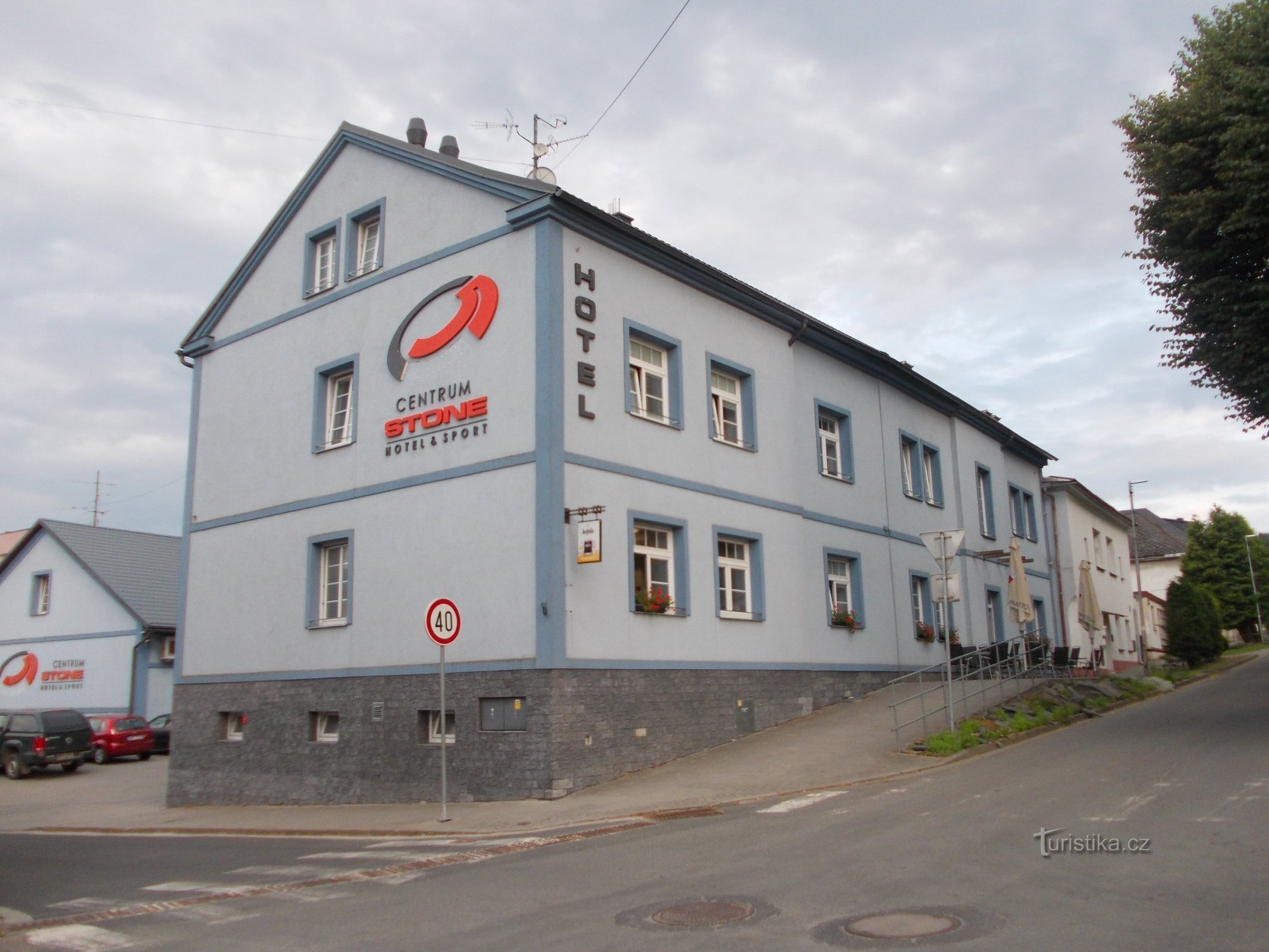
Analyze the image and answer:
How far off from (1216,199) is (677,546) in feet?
29.8

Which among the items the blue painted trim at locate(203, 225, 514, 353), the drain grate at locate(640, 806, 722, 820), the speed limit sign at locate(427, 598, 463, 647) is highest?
the blue painted trim at locate(203, 225, 514, 353)

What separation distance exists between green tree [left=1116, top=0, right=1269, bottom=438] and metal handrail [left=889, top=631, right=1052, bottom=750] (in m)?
6.13

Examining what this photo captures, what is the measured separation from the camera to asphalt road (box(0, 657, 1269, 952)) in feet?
20.7

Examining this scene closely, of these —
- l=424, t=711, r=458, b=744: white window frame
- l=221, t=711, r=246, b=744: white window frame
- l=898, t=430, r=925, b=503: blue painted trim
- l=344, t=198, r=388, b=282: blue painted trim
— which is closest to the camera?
l=424, t=711, r=458, b=744: white window frame

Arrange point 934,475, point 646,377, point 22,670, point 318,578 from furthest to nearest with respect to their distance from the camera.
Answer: point 22,670, point 934,475, point 318,578, point 646,377

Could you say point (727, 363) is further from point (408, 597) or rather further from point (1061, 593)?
point (1061, 593)

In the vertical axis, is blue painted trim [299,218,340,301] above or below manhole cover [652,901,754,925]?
above

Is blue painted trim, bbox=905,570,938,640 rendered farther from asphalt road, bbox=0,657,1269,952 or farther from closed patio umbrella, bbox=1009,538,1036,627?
asphalt road, bbox=0,657,1269,952

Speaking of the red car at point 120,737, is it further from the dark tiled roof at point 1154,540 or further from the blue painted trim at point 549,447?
the dark tiled roof at point 1154,540

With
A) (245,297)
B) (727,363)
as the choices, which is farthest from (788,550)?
(245,297)

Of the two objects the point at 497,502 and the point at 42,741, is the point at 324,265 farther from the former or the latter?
the point at 42,741

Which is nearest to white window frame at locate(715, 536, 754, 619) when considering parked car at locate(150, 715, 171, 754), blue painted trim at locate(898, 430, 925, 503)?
blue painted trim at locate(898, 430, 925, 503)

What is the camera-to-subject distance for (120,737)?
31047mm

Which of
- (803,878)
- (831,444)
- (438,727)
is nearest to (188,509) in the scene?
(438,727)
